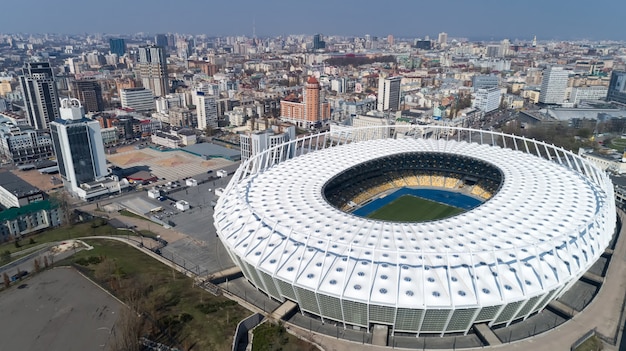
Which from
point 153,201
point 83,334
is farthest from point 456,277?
point 153,201

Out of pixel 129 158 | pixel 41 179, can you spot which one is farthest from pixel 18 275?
pixel 129 158

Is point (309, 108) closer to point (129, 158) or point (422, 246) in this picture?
point (129, 158)

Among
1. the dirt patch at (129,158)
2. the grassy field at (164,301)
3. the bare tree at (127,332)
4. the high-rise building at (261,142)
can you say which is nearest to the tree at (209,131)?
the dirt patch at (129,158)

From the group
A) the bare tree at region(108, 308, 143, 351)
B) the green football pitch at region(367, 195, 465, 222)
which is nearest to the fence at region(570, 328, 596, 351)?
the green football pitch at region(367, 195, 465, 222)

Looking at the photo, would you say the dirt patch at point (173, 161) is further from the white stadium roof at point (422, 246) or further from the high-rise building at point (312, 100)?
the white stadium roof at point (422, 246)

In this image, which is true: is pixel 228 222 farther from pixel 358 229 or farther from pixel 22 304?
pixel 22 304

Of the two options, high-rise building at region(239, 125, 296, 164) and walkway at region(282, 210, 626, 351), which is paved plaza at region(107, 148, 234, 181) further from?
walkway at region(282, 210, 626, 351)
